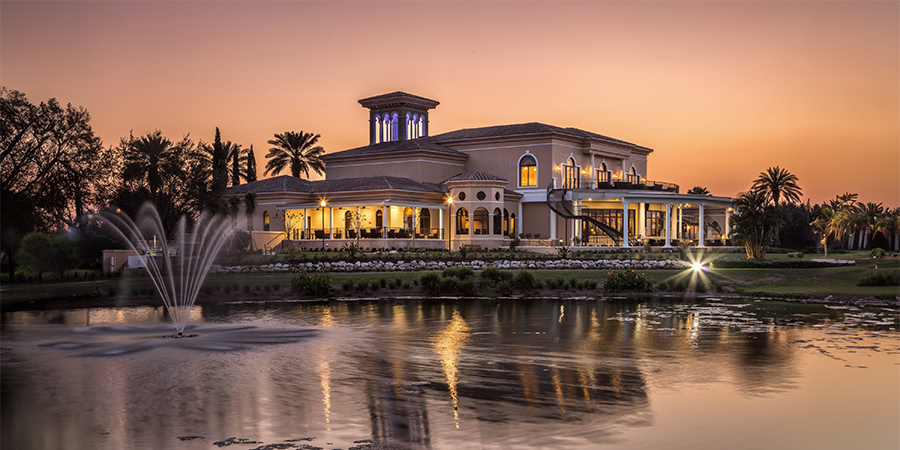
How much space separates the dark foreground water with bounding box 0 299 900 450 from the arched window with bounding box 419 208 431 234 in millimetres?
36749

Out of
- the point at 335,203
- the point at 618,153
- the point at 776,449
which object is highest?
the point at 618,153

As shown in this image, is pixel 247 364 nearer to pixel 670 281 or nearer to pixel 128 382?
pixel 128 382

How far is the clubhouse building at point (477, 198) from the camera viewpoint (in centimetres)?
5634

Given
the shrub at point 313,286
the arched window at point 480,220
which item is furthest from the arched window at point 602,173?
the shrub at point 313,286

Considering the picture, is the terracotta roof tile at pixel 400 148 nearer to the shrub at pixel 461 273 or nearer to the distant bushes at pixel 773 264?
the distant bushes at pixel 773 264

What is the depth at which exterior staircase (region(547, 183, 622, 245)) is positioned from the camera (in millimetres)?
58094

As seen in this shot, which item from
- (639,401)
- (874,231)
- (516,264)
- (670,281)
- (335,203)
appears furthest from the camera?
(874,231)

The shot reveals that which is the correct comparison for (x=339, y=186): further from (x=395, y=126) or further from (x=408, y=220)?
(x=395, y=126)

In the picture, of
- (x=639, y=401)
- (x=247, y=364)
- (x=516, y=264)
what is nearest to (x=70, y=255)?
(x=516, y=264)

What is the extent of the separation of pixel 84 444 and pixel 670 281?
23.3 meters

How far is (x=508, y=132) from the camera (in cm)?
6250

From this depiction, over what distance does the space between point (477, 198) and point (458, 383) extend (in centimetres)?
4438

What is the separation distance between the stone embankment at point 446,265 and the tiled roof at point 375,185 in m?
17.2

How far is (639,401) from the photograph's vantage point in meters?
11.3
